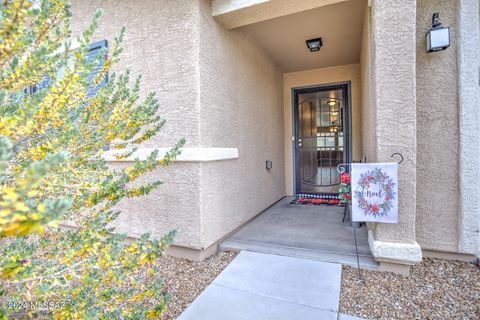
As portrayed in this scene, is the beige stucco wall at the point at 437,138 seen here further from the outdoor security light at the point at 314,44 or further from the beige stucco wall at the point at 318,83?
the beige stucco wall at the point at 318,83

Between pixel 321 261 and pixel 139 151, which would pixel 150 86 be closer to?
pixel 139 151

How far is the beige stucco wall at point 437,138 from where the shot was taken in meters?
2.57

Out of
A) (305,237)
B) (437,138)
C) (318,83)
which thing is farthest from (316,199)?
(437,138)

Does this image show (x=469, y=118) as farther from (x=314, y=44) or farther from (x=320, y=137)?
(x=320, y=137)

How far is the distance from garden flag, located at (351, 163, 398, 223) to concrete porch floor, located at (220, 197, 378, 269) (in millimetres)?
543

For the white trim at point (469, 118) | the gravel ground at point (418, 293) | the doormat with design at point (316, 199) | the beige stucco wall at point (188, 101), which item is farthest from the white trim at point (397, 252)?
the doormat with design at point (316, 199)

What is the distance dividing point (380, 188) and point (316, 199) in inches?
126

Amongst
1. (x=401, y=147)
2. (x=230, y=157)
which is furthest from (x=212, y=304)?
(x=401, y=147)

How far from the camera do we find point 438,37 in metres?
2.43

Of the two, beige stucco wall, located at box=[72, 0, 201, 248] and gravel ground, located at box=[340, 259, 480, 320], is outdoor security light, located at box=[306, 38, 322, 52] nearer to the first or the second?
beige stucco wall, located at box=[72, 0, 201, 248]

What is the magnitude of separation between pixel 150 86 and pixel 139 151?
81 centimetres

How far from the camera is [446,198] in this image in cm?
261

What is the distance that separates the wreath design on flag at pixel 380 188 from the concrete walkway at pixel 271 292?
26.9 inches

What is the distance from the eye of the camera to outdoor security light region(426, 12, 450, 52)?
2.41 metres
